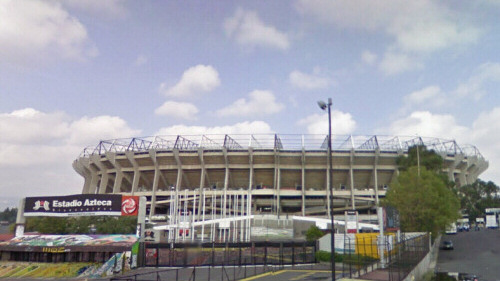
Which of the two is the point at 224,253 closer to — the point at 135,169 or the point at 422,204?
the point at 422,204

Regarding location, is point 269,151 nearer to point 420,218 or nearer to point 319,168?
point 319,168

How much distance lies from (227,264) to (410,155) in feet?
162

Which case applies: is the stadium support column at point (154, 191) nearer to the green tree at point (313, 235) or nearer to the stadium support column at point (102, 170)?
the stadium support column at point (102, 170)

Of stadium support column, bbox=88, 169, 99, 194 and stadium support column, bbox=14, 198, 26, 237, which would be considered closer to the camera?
stadium support column, bbox=14, 198, 26, 237

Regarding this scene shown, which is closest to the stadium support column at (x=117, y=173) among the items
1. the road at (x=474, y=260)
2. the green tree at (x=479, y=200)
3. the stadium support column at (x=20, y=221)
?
the stadium support column at (x=20, y=221)

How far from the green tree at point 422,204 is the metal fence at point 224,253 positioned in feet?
49.2

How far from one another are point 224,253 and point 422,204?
1010 inches

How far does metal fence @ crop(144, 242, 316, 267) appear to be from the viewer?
34375mm

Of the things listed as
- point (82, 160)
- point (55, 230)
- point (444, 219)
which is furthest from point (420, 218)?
point (82, 160)

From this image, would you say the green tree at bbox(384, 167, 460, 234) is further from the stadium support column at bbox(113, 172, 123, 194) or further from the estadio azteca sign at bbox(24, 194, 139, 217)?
the stadium support column at bbox(113, 172, 123, 194)

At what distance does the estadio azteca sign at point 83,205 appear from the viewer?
41.7 m

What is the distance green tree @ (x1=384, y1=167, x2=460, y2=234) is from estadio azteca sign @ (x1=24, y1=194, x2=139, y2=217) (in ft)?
105

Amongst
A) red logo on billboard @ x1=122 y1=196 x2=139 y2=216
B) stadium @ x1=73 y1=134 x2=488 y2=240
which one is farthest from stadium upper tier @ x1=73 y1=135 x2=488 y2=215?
red logo on billboard @ x1=122 y1=196 x2=139 y2=216

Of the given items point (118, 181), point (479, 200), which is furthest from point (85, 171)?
point (479, 200)
